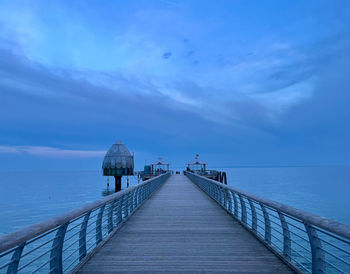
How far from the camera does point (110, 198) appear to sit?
5.81 m

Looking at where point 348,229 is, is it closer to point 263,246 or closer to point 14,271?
point 263,246

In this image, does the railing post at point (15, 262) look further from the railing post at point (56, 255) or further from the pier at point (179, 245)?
the railing post at point (56, 255)

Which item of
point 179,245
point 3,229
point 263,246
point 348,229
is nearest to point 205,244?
point 179,245

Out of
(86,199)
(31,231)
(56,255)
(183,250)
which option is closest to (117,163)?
(86,199)

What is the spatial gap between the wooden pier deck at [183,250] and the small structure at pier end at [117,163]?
27.3 meters

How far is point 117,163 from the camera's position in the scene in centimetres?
3409

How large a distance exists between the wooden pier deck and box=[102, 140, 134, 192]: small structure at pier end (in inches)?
1076

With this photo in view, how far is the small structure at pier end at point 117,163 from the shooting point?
34.2m

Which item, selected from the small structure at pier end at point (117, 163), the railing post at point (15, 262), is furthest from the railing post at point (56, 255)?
the small structure at pier end at point (117, 163)

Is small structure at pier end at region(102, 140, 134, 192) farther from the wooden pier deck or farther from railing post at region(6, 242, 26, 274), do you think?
railing post at region(6, 242, 26, 274)

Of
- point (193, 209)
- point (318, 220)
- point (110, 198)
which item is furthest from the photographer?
point (193, 209)

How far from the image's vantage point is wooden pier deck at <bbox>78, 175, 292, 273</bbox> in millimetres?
4059

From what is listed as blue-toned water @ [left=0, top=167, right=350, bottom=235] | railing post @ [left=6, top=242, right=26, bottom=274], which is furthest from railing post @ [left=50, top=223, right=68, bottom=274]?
blue-toned water @ [left=0, top=167, right=350, bottom=235]

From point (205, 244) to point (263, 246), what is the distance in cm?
110
